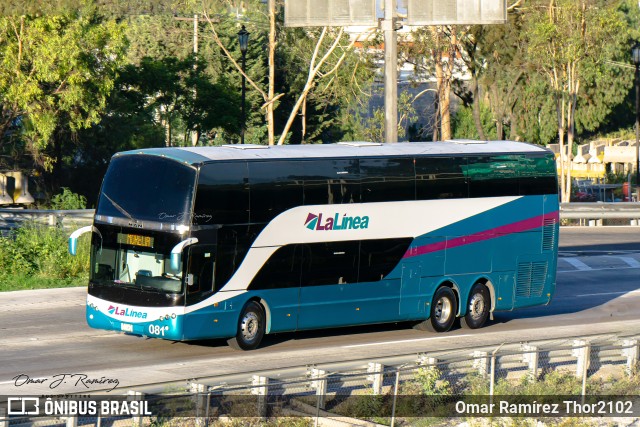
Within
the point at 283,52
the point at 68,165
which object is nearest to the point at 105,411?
the point at 68,165

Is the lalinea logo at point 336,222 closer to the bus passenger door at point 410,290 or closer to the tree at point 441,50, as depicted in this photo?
the bus passenger door at point 410,290

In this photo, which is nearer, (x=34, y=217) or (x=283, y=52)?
(x=34, y=217)

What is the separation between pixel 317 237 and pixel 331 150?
176cm

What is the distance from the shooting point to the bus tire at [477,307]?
23.7 metres

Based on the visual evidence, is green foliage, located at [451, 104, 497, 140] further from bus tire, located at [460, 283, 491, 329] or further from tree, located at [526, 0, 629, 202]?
bus tire, located at [460, 283, 491, 329]

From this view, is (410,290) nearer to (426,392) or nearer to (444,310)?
(444,310)

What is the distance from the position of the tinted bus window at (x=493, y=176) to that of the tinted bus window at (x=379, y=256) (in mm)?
2103

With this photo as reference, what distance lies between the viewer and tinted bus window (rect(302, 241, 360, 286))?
20.6m

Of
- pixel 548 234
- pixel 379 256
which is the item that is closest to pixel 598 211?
pixel 548 234

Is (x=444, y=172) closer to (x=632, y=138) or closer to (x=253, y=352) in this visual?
(x=253, y=352)

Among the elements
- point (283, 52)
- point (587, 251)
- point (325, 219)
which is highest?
point (283, 52)

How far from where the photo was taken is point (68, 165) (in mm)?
47656

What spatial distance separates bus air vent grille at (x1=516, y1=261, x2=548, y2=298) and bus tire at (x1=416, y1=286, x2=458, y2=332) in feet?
6.38

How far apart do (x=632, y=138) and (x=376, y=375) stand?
80.4m
